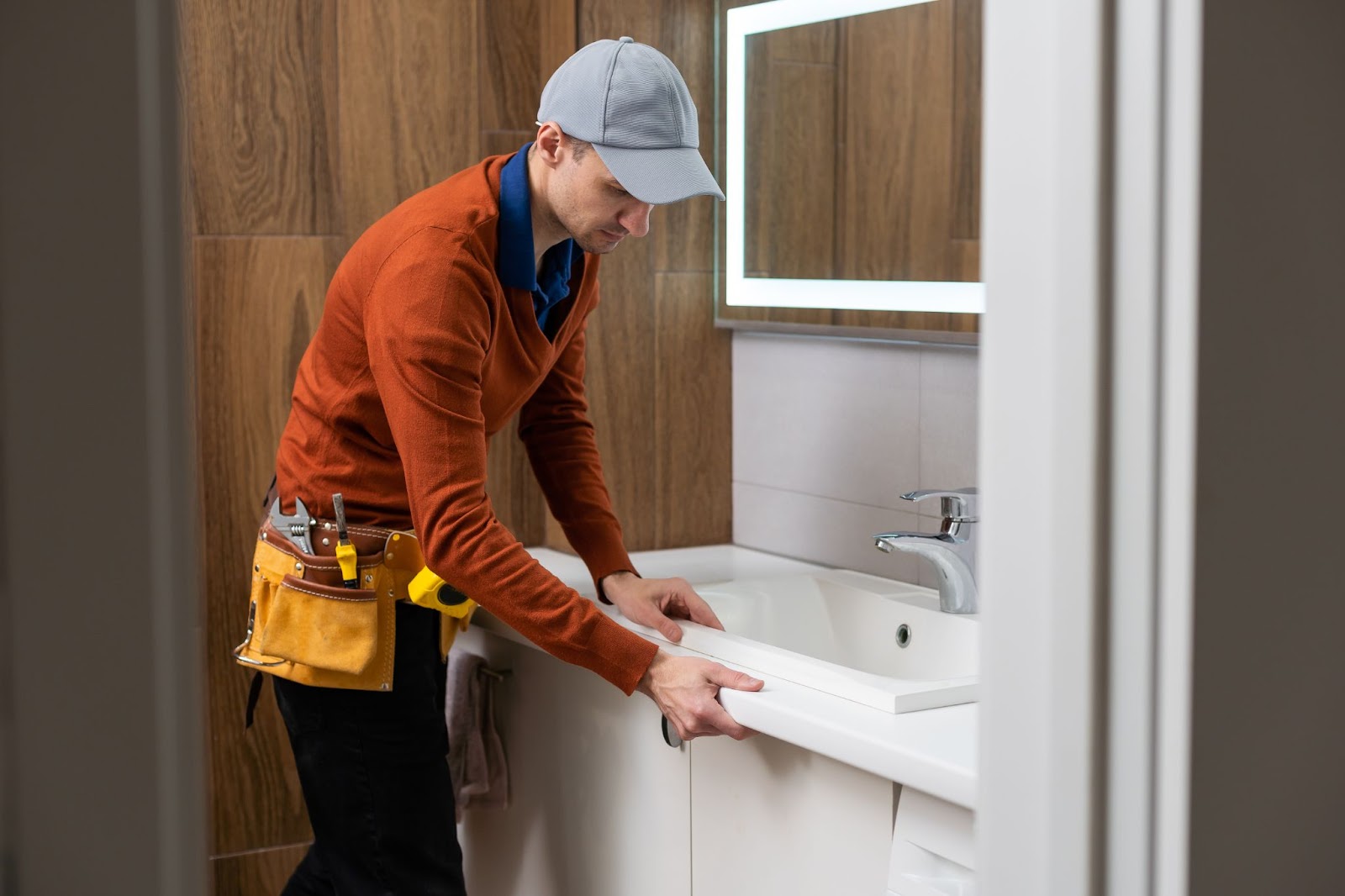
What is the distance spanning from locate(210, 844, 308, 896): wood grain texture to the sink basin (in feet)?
2.86

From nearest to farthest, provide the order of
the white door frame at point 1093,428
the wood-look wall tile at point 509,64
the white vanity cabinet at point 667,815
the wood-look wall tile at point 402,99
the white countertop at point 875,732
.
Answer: the white door frame at point 1093,428 < the white countertop at point 875,732 < the white vanity cabinet at point 667,815 < the wood-look wall tile at point 402,99 < the wood-look wall tile at point 509,64

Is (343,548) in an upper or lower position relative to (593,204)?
lower

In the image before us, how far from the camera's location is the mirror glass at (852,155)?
1.88 m

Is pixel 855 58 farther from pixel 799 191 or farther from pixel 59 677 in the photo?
pixel 59 677

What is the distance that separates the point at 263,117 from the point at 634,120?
2.64ft

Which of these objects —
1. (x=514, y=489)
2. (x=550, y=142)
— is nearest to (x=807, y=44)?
(x=550, y=142)

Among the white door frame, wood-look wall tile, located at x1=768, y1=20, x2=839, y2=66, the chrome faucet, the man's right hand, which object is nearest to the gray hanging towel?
the man's right hand

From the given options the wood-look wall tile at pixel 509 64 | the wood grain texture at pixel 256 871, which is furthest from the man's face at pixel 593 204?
the wood grain texture at pixel 256 871

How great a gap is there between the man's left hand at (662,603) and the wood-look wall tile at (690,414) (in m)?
0.52

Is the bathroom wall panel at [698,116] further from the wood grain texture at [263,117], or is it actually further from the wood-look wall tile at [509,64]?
the wood grain texture at [263,117]

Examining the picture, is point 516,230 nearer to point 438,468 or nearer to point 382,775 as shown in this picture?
point 438,468

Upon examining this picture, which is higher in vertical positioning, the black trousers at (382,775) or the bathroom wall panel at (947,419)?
the bathroom wall panel at (947,419)

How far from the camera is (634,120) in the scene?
5.29ft

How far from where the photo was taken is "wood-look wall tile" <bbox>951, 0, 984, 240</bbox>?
1.83 metres
